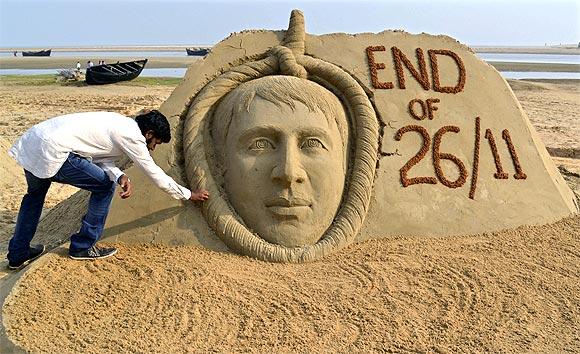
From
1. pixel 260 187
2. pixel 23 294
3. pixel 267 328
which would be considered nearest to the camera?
pixel 267 328

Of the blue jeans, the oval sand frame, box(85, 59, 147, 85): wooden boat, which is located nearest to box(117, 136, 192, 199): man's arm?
the blue jeans

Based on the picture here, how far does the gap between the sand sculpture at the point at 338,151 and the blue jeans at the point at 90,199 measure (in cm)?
39

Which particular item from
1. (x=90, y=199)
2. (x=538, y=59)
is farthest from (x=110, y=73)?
(x=538, y=59)

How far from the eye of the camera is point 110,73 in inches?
727

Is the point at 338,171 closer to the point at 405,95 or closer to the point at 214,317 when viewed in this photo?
the point at 405,95

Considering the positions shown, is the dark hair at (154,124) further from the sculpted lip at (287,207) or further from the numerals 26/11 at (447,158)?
the numerals 26/11 at (447,158)

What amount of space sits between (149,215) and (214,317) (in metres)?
1.21

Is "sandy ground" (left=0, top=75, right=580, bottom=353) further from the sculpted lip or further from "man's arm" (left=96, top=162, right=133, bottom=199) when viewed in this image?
"man's arm" (left=96, top=162, right=133, bottom=199)

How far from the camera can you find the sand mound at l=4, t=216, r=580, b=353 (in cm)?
301

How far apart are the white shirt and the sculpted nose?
2.48 feet

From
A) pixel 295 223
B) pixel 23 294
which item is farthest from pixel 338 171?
pixel 23 294

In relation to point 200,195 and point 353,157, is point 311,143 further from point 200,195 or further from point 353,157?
point 200,195

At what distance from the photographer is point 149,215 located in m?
4.14

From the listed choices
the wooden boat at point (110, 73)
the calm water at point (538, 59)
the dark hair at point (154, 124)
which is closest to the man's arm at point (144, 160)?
the dark hair at point (154, 124)
